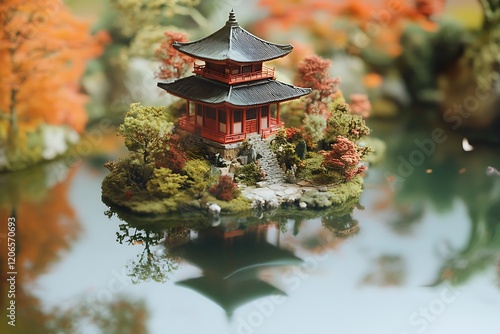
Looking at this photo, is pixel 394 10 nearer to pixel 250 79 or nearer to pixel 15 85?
pixel 250 79

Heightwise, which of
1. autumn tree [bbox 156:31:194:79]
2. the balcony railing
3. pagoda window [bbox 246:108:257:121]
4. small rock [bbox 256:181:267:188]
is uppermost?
autumn tree [bbox 156:31:194:79]

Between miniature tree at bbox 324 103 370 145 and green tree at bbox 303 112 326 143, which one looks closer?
miniature tree at bbox 324 103 370 145

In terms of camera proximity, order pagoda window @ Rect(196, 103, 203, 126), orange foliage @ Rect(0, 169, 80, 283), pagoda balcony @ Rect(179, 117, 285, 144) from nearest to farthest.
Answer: orange foliage @ Rect(0, 169, 80, 283)
pagoda balcony @ Rect(179, 117, 285, 144)
pagoda window @ Rect(196, 103, 203, 126)

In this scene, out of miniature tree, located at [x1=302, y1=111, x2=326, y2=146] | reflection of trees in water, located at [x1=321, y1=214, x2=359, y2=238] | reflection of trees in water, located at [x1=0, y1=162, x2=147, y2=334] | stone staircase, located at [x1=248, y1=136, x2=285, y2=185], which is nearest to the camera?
reflection of trees in water, located at [x1=0, y1=162, x2=147, y2=334]

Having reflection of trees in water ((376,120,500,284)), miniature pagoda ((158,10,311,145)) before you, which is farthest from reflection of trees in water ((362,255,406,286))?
miniature pagoda ((158,10,311,145))

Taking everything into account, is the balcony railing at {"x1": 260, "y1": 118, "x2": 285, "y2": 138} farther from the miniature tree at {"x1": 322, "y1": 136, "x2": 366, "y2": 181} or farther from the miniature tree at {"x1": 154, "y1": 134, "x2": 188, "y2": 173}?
the miniature tree at {"x1": 154, "y1": 134, "x2": 188, "y2": 173}

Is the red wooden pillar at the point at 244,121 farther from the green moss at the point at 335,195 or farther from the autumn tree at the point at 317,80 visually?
the autumn tree at the point at 317,80

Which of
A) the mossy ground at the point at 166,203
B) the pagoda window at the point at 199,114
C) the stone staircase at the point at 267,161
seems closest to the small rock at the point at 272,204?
the mossy ground at the point at 166,203
